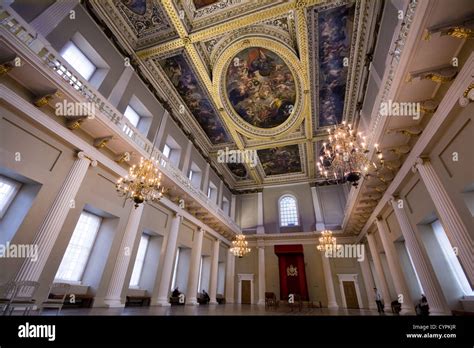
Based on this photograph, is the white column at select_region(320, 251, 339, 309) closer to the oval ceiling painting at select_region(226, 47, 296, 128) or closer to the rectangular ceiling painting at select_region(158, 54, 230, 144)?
the oval ceiling painting at select_region(226, 47, 296, 128)

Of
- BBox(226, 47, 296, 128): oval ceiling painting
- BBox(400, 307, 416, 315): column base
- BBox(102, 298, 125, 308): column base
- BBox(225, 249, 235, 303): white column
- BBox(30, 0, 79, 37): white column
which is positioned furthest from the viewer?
BBox(225, 249, 235, 303): white column

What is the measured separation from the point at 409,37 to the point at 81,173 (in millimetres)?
7911

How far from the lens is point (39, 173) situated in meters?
5.08

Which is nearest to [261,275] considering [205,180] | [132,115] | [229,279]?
[229,279]

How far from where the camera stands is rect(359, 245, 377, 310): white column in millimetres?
11953

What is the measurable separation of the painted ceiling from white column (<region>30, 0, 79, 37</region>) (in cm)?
114

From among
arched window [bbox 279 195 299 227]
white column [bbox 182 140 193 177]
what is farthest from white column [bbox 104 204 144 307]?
arched window [bbox 279 195 299 227]

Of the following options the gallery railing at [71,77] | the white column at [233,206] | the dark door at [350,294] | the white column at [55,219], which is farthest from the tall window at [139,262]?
the dark door at [350,294]

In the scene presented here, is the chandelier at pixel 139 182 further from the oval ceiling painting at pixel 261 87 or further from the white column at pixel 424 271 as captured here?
the white column at pixel 424 271

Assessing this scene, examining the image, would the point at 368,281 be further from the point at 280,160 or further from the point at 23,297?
the point at 23,297
